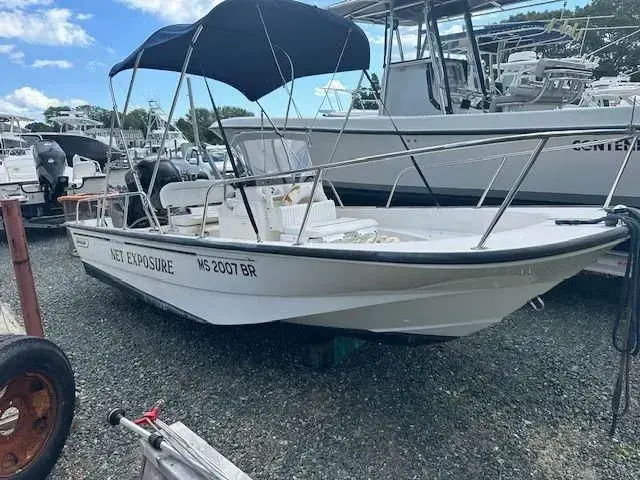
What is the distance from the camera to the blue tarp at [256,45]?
3615 mm

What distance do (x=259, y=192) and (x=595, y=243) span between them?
8.10 ft

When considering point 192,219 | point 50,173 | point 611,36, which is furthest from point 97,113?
point 192,219

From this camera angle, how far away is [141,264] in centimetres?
404

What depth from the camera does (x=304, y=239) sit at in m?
3.40

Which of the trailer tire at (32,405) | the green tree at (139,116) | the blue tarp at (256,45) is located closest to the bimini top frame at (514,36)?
the blue tarp at (256,45)

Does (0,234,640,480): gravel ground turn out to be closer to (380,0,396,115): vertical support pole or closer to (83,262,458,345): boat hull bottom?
(83,262,458,345): boat hull bottom

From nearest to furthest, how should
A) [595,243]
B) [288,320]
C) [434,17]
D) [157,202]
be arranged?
1. [595,243]
2. [288,320]
3. [157,202]
4. [434,17]

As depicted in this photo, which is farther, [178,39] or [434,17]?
[434,17]

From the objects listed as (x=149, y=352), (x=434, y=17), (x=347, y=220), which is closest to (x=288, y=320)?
(x=347, y=220)

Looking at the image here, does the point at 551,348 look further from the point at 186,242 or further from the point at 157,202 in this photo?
the point at 157,202

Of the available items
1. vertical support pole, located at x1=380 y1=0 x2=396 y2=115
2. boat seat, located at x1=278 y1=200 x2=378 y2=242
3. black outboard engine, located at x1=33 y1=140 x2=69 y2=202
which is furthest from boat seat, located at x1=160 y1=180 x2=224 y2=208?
black outboard engine, located at x1=33 y1=140 x2=69 y2=202

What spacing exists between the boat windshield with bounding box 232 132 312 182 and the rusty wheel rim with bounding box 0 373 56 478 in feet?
8.07

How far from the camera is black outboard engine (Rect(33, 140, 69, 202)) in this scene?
8.77 meters

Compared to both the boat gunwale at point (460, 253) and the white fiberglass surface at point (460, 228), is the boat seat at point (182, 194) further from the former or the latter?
the boat gunwale at point (460, 253)
